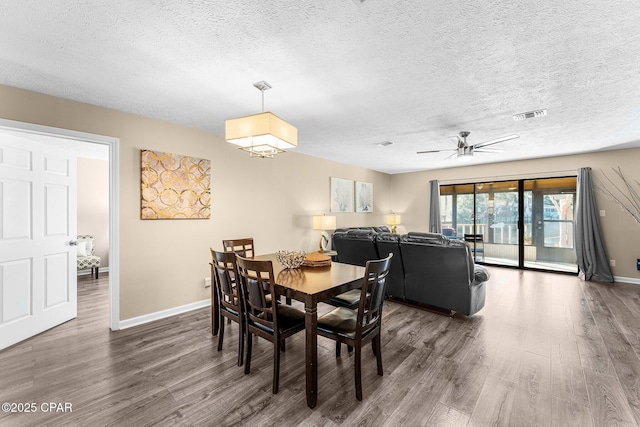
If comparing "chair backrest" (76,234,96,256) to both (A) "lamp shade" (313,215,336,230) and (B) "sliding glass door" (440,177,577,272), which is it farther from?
(B) "sliding glass door" (440,177,577,272)

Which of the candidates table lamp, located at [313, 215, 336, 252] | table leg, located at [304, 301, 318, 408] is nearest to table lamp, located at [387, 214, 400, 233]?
table lamp, located at [313, 215, 336, 252]

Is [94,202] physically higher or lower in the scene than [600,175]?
lower

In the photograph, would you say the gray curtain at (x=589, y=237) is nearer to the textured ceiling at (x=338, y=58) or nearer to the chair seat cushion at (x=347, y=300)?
the textured ceiling at (x=338, y=58)

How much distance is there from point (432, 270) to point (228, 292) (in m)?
2.49

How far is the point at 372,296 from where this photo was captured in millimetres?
2010

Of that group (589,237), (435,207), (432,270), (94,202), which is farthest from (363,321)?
(94,202)

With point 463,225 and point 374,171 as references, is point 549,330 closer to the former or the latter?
point 463,225

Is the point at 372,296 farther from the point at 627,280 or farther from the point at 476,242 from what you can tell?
the point at 627,280

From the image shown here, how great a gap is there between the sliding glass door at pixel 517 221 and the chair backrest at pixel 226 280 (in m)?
6.14

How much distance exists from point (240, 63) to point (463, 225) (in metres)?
6.45

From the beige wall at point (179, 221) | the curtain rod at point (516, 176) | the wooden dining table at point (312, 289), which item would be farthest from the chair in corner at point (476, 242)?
the wooden dining table at point (312, 289)

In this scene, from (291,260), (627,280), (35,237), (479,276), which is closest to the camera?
(291,260)

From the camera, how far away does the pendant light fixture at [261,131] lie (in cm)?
217

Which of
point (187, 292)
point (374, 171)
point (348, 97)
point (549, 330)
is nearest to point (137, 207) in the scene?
point (187, 292)
